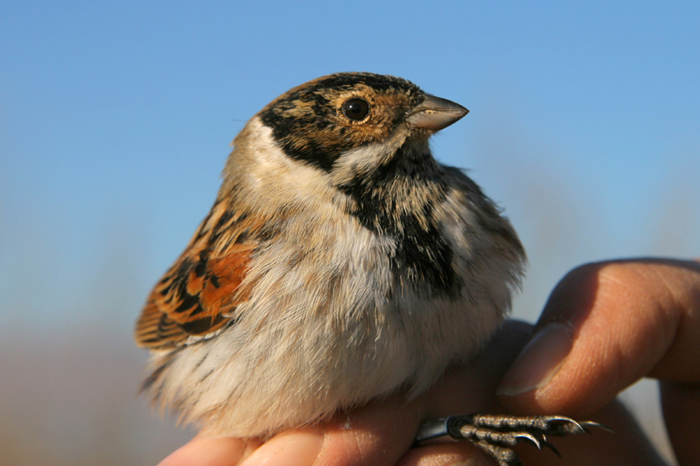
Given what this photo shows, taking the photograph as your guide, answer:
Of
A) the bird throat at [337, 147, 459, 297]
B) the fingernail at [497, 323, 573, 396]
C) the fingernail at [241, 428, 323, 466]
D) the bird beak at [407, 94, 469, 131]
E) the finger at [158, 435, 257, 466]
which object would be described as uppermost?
the bird beak at [407, 94, 469, 131]

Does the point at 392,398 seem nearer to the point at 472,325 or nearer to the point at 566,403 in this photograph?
the point at 472,325

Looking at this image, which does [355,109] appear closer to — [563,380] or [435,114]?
[435,114]

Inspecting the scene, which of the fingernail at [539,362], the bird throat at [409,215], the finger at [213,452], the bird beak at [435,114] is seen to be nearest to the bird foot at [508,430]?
the fingernail at [539,362]

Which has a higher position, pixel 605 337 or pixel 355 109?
pixel 355 109

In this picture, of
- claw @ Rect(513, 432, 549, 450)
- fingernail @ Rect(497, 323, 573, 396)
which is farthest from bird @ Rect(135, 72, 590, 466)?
fingernail @ Rect(497, 323, 573, 396)

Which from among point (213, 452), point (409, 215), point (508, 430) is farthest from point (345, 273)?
point (213, 452)

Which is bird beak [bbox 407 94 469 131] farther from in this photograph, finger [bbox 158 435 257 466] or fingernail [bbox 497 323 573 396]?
finger [bbox 158 435 257 466]

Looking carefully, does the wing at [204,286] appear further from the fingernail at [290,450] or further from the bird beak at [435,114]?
the bird beak at [435,114]
